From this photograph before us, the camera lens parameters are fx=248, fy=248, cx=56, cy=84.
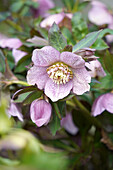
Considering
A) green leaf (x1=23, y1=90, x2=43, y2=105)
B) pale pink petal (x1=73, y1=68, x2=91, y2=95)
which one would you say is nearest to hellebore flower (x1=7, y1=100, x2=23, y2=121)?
green leaf (x1=23, y1=90, x2=43, y2=105)

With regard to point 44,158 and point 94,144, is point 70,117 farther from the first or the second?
point 44,158

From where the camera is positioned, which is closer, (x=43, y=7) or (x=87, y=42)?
(x=87, y=42)

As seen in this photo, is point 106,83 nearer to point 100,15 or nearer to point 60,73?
point 60,73

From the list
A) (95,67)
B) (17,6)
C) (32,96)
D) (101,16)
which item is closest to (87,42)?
(95,67)

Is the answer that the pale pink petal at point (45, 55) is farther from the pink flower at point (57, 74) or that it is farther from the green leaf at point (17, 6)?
the green leaf at point (17, 6)

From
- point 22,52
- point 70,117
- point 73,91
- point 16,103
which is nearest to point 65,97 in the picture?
point 73,91

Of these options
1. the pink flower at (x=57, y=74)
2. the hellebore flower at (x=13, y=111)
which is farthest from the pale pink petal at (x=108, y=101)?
the hellebore flower at (x=13, y=111)
